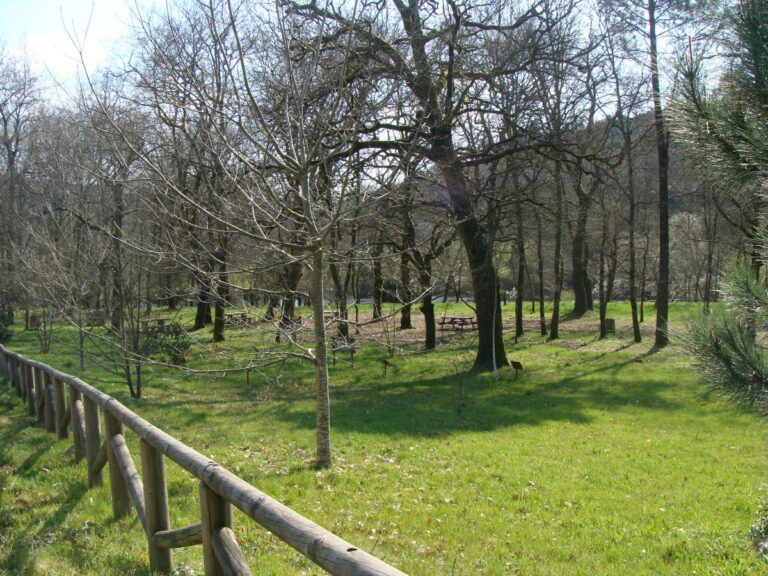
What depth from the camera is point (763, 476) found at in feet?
29.4

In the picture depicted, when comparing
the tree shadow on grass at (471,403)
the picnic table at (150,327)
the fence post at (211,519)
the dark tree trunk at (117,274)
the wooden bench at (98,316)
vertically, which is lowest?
the tree shadow on grass at (471,403)

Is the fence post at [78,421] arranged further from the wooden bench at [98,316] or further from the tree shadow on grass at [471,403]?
the wooden bench at [98,316]

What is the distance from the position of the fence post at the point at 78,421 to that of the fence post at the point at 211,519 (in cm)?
401

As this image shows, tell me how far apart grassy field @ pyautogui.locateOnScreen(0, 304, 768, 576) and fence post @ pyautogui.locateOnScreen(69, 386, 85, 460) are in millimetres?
188

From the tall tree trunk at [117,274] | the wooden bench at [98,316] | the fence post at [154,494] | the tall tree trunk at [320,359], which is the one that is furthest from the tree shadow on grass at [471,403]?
the fence post at [154,494]

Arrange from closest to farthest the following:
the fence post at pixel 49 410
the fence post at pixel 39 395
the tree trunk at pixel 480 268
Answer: the fence post at pixel 49 410 < the fence post at pixel 39 395 < the tree trunk at pixel 480 268

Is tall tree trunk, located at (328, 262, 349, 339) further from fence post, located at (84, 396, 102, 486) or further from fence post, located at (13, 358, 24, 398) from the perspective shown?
fence post, located at (13, 358, 24, 398)

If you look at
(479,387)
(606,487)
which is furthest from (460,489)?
(479,387)

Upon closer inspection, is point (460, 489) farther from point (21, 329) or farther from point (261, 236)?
point (21, 329)

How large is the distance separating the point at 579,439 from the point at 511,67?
852cm

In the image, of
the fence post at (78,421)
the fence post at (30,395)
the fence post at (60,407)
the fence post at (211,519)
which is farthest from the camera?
the fence post at (30,395)

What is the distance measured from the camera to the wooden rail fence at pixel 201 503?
227 centimetres

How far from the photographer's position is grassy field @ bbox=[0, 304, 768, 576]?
16.7 feet

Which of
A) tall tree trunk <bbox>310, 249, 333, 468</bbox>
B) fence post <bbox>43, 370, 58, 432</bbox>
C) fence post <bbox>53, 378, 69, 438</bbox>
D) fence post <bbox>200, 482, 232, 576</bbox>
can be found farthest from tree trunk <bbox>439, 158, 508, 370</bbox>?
fence post <bbox>200, 482, 232, 576</bbox>
